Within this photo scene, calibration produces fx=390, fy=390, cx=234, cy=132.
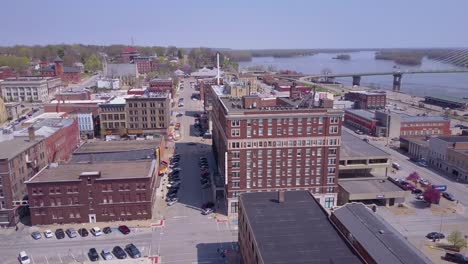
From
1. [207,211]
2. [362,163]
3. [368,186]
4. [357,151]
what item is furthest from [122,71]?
[368,186]

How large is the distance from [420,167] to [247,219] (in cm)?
5029

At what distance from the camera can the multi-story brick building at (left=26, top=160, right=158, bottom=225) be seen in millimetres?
48188

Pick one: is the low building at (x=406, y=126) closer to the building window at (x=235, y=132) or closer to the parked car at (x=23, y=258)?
the building window at (x=235, y=132)

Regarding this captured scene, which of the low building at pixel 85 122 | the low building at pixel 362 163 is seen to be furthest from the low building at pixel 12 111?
the low building at pixel 362 163

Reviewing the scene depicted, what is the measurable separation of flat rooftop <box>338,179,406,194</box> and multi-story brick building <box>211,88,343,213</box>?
4.81 m

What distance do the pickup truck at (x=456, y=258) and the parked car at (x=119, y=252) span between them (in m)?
34.2

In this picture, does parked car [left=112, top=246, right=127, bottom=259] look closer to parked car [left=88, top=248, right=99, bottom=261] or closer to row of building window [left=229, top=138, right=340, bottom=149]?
parked car [left=88, top=248, right=99, bottom=261]

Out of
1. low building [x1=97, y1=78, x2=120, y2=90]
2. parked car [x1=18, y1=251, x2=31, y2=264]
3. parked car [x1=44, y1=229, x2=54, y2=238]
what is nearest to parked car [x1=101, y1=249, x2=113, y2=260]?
parked car [x1=18, y1=251, x2=31, y2=264]

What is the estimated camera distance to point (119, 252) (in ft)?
137

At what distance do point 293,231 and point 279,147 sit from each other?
734 inches

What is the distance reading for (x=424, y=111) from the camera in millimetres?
131000

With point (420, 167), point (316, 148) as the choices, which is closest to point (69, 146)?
point (316, 148)

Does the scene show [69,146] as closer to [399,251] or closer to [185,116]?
[185,116]

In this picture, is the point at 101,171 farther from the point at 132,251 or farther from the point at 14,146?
the point at 132,251
